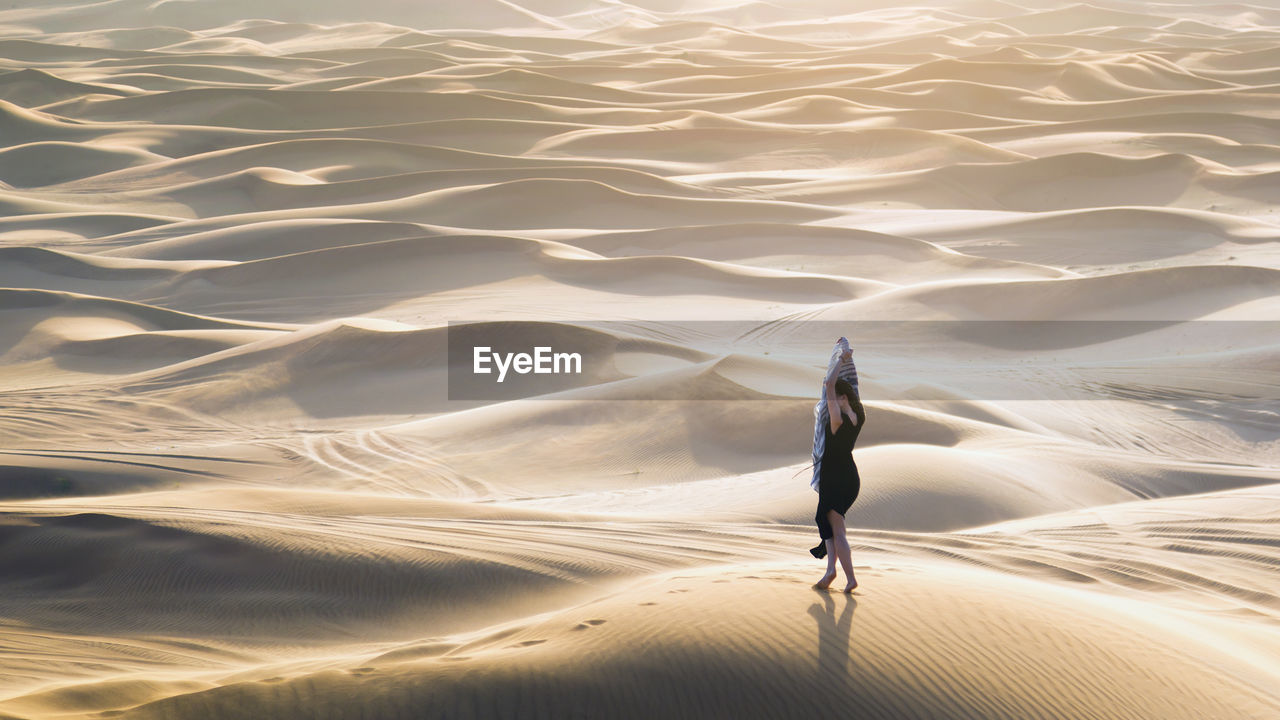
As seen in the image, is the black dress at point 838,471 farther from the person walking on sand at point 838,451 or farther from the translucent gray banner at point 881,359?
the translucent gray banner at point 881,359

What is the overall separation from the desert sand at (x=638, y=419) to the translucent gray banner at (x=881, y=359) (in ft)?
0.25

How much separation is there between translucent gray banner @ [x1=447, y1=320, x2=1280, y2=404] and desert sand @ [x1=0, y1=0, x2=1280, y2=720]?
0.25 feet

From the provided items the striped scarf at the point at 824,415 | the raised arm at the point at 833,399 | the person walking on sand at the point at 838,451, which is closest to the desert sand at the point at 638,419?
the person walking on sand at the point at 838,451

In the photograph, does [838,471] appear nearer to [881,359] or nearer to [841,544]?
[841,544]

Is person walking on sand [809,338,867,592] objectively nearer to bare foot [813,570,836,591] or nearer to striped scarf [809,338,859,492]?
striped scarf [809,338,859,492]

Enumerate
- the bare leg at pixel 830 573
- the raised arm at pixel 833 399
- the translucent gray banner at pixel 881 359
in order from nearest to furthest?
1. the raised arm at pixel 833 399
2. the bare leg at pixel 830 573
3. the translucent gray banner at pixel 881 359

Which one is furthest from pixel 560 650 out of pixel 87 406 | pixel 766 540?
pixel 87 406

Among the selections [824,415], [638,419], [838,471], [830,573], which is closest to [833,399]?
[824,415]

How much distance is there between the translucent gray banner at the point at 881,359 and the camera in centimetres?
1082

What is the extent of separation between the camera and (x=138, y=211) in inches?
948

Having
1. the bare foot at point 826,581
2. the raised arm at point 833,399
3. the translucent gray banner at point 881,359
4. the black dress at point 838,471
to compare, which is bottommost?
the translucent gray banner at point 881,359

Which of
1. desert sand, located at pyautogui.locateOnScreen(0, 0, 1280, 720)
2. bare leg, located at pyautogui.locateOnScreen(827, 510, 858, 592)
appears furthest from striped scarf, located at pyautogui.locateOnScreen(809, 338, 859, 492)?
desert sand, located at pyautogui.locateOnScreen(0, 0, 1280, 720)

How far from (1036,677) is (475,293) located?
43.6 feet

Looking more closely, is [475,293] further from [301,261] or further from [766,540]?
[766,540]
